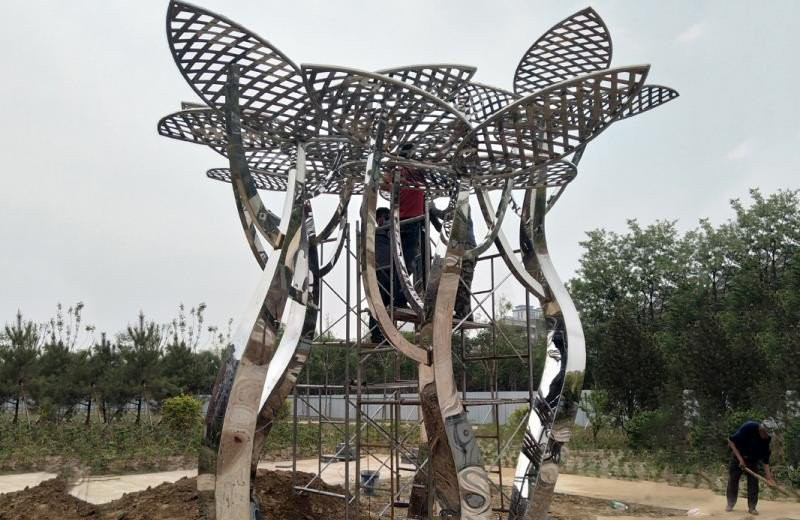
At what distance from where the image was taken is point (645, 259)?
85.9 ft

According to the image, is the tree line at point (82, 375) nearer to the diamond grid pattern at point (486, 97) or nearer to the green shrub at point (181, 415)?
the green shrub at point (181, 415)

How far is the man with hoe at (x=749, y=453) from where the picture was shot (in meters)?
7.71

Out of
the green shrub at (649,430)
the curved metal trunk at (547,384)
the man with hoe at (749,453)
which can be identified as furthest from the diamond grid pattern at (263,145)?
the green shrub at (649,430)

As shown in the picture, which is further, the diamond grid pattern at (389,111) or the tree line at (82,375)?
the tree line at (82,375)

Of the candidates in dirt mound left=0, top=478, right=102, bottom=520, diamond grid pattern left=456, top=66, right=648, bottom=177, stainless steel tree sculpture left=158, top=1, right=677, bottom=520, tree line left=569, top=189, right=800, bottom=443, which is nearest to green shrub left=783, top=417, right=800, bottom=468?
tree line left=569, top=189, right=800, bottom=443

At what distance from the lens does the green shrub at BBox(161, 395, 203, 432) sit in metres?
15.4

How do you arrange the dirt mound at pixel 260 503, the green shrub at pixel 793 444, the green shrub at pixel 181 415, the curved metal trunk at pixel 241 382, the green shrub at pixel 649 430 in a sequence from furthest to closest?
the green shrub at pixel 181 415
the green shrub at pixel 649 430
the green shrub at pixel 793 444
the dirt mound at pixel 260 503
the curved metal trunk at pixel 241 382

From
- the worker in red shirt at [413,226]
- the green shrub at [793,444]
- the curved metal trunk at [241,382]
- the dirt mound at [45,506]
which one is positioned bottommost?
the dirt mound at [45,506]

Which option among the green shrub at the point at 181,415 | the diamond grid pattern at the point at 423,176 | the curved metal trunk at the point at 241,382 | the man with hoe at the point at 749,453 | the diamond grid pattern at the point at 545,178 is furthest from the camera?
the green shrub at the point at 181,415

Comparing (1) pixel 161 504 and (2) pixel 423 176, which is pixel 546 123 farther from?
(1) pixel 161 504

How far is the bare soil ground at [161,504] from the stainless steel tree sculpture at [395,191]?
1.34 metres

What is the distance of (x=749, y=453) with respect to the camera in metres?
7.86

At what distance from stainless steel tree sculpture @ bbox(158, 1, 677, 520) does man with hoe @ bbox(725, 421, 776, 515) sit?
3360mm

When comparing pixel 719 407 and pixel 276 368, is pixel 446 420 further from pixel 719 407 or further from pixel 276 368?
pixel 719 407
